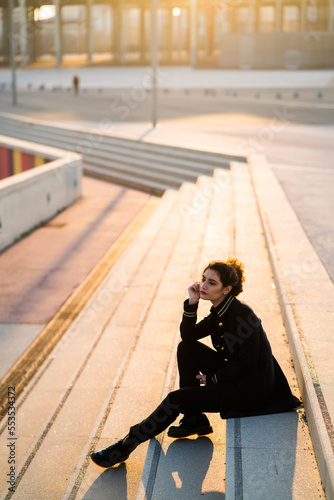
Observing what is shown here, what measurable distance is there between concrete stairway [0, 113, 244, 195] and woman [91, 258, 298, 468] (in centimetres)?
1163

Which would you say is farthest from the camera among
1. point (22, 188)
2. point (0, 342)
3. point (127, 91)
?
point (127, 91)

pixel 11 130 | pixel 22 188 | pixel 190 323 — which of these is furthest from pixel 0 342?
pixel 11 130

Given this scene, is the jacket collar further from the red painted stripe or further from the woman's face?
the red painted stripe

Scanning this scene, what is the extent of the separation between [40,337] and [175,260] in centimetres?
221

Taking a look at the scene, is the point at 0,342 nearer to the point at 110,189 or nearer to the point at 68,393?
the point at 68,393

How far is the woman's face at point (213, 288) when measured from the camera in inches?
161

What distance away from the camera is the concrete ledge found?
12.2 feet

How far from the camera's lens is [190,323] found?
4316 millimetres

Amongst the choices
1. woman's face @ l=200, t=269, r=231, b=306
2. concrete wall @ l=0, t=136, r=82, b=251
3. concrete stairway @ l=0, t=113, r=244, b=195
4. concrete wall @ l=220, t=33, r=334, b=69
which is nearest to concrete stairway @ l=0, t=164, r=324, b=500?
woman's face @ l=200, t=269, r=231, b=306

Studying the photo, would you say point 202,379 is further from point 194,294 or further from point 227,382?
point 194,294

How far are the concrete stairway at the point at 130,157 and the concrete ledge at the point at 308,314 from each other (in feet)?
22.1

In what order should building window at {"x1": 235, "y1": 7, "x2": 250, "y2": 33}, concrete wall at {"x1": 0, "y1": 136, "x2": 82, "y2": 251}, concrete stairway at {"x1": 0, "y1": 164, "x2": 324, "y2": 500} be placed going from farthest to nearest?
building window at {"x1": 235, "y1": 7, "x2": 250, "y2": 33}, concrete wall at {"x1": 0, "y1": 136, "x2": 82, "y2": 251}, concrete stairway at {"x1": 0, "y1": 164, "x2": 324, "y2": 500}

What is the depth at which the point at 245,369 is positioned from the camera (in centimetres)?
403

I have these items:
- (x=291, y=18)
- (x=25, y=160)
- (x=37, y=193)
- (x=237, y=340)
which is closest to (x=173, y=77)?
A: (x=291, y=18)
